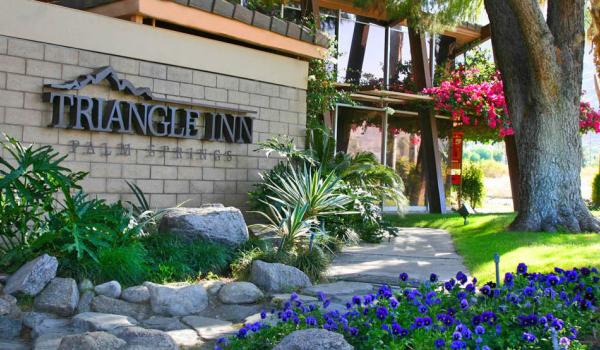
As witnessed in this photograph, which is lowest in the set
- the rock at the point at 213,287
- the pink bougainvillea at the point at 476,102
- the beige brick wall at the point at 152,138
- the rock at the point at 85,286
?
the rock at the point at 213,287

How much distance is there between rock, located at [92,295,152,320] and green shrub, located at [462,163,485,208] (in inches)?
528

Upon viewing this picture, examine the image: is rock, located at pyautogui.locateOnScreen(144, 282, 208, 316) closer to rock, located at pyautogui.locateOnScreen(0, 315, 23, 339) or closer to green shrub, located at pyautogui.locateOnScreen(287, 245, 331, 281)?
rock, located at pyautogui.locateOnScreen(0, 315, 23, 339)

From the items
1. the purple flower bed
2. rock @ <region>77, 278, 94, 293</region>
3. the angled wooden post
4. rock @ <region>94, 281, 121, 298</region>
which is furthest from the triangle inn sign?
the angled wooden post

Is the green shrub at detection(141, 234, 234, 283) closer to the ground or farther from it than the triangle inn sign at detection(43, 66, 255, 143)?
closer to the ground

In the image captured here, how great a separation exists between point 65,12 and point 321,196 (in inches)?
140

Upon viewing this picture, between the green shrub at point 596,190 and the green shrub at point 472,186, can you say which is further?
→ the green shrub at point 472,186

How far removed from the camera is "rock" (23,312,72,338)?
5.09 meters

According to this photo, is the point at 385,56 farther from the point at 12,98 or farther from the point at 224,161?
the point at 12,98

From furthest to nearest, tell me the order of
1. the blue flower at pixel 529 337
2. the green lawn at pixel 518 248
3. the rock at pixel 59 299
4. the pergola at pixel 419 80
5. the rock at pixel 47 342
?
the pergola at pixel 419 80, the green lawn at pixel 518 248, the rock at pixel 59 299, the rock at pixel 47 342, the blue flower at pixel 529 337

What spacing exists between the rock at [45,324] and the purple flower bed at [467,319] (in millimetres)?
1451

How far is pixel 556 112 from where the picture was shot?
984 centimetres

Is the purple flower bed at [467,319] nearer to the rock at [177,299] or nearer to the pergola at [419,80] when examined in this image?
the rock at [177,299]

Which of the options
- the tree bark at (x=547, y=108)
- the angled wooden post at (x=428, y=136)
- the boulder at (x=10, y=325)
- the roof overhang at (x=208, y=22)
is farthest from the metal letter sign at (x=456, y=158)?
the boulder at (x=10, y=325)

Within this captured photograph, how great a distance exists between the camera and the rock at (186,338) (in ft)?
16.0
